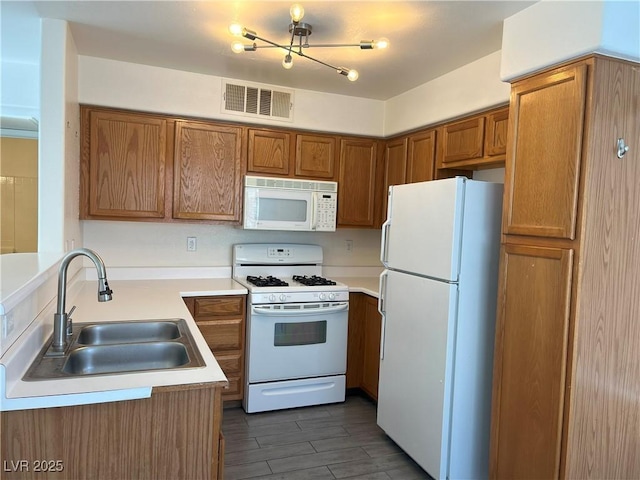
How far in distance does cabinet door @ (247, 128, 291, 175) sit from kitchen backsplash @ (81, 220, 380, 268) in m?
0.60

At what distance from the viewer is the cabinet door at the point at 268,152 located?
3.48m

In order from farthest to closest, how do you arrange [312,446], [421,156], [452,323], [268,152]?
[268,152]
[421,156]
[312,446]
[452,323]

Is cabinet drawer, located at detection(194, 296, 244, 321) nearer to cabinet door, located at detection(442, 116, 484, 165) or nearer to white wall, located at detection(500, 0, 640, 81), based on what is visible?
cabinet door, located at detection(442, 116, 484, 165)

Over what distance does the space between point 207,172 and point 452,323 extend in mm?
2079

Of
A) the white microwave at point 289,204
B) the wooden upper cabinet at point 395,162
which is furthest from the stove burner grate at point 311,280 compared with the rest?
the wooden upper cabinet at point 395,162

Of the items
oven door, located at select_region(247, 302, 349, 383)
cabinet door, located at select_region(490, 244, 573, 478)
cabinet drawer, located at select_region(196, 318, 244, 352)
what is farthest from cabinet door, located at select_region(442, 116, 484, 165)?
cabinet drawer, located at select_region(196, 318, 244, 352)

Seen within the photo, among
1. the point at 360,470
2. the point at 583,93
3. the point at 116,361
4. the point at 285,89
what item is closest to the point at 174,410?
the point at 116,361

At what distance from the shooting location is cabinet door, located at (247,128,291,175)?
348 centimetres

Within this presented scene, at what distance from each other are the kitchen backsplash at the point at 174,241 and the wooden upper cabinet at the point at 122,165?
Answer: 332mm

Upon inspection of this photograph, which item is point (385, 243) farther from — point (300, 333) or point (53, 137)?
point (53, 137)

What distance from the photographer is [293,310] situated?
3.28 meters

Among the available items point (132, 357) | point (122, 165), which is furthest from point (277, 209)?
point (132, 357)

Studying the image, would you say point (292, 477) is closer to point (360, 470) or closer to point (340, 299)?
point (360, 470)

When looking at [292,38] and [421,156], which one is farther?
[421,156]
